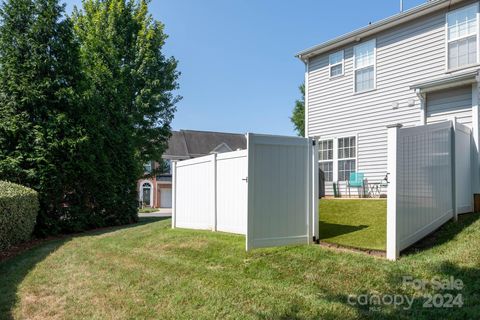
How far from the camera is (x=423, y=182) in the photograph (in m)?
5.96

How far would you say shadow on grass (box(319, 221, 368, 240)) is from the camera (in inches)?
270

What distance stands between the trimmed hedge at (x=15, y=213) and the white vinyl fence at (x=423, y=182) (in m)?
7.79

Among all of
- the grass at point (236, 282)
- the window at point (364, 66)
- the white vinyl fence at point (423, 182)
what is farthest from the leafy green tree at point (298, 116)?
the grass at point (236, 282)

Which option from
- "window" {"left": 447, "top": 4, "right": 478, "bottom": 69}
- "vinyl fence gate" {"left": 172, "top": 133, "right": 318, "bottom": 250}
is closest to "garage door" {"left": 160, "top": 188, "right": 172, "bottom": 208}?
"vinyl fence gate" {"left": 172, "top": 133, "right": 318, "bottom": 250}

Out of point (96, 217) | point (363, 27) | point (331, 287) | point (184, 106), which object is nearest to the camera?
point (331, 287)

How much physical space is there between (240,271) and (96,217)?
9.92 m

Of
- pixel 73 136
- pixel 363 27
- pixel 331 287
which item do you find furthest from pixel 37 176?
pixel 363 27

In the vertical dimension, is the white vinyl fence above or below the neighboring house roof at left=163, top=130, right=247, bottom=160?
below

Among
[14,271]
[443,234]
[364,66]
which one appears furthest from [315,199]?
[364,66]

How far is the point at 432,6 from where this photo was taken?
34.6 ft

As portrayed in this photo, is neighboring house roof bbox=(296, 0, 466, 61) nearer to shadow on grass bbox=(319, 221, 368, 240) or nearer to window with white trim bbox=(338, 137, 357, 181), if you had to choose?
window with white trim bbox=(338, 137, 357, 181)

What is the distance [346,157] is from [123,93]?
10726 mm

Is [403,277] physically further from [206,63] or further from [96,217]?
[206,63]

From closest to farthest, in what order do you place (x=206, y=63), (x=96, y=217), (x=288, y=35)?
(x=96, y=217) < (x=288, y=35) < (x=206, y=63)
